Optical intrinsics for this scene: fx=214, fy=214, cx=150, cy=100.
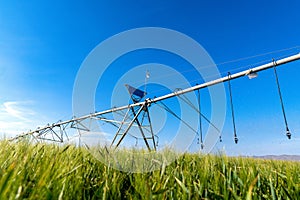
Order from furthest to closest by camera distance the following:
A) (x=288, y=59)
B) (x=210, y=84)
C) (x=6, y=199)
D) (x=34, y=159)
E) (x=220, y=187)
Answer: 1. (x=210, y=84)
2. (x=288, y=59)
3. (x=34, y=159)
4. (x=220, y=187)
5. (x=6, y=199)

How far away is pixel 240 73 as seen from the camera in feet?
21.7

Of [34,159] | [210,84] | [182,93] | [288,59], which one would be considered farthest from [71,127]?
[34,159]

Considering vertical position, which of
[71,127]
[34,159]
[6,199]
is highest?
[71,127]

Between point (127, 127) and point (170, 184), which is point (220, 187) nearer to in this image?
point (170, 184)

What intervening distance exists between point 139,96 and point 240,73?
4.48 m

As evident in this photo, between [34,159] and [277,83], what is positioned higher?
[277,83]

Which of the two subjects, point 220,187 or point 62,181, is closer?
point 62,181

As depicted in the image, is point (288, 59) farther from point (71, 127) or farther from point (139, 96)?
point (71, 127)

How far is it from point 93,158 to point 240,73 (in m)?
5.72

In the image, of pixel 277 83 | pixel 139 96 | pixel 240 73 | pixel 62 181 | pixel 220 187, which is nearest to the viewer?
pixel 62 181

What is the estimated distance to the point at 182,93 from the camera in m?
7.95

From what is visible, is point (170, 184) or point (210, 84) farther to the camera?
point (210, 84)

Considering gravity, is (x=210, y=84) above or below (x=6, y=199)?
above

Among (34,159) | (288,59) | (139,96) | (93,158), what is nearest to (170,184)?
(34,159)
